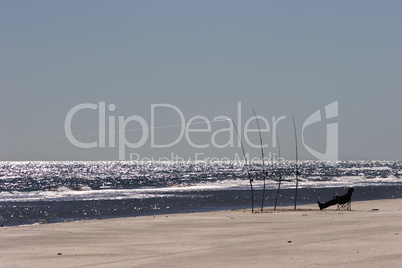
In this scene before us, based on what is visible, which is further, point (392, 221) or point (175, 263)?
point (392, 221)

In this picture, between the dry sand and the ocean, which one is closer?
the dry sand

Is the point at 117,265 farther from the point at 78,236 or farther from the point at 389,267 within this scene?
the point at 78,236

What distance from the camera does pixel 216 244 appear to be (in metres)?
13.4

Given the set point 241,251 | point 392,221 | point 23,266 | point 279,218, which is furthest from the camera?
point 279,218

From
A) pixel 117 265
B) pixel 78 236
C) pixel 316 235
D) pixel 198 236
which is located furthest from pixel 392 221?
pixel 117 265

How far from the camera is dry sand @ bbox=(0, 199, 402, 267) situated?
1087 centimetres

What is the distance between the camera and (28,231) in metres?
18.3

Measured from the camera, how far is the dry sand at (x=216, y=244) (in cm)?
1087

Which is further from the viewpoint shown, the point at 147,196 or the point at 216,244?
the point at 147,196

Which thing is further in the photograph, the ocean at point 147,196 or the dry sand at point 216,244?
the ocean at point 147,196

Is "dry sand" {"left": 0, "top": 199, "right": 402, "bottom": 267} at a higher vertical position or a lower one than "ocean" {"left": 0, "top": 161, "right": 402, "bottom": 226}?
higher

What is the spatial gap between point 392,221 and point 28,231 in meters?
9.83

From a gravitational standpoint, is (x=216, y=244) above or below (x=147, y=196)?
above

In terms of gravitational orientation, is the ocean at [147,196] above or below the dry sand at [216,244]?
below
